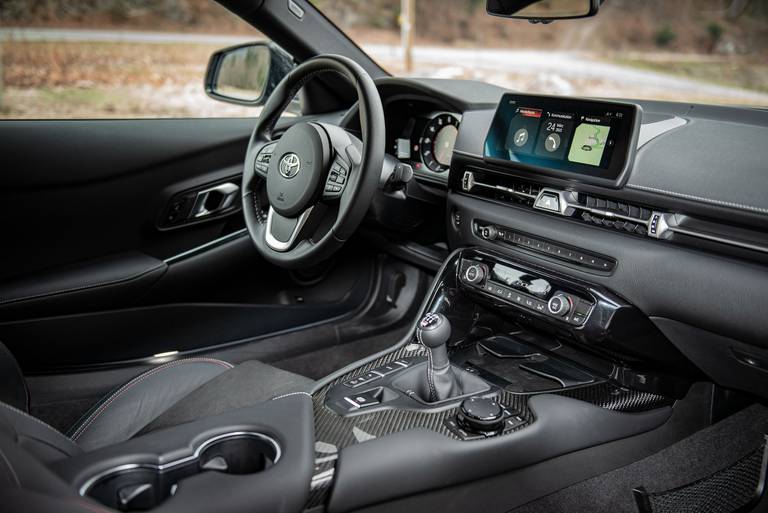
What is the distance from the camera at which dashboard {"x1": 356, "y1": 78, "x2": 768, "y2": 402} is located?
136cm

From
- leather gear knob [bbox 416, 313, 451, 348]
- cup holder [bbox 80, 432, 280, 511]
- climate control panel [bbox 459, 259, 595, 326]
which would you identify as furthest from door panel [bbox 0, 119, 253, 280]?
cup holder [bbox 80, 432, 280, 511]

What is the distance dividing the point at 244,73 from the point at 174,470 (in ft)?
5.92

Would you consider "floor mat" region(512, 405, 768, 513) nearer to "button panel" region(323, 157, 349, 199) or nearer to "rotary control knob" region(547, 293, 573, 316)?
"rotary control knob" region(547, 293, 573, 316)

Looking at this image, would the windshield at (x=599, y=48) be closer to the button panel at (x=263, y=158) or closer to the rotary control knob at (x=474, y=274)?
the rotary control knob at (x=474, y=274)

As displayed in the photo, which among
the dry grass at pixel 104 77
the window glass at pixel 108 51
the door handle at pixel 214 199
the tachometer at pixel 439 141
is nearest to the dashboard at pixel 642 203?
the tachometer at pixel 439 141

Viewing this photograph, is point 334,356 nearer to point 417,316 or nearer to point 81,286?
point 417,316

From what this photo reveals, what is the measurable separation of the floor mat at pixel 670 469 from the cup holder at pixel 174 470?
0.73 metres

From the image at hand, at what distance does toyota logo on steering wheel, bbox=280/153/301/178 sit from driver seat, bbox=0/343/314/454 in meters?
0.49

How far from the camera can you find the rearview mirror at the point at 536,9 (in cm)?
172

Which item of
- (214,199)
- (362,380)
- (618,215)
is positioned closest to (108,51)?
(214,199)

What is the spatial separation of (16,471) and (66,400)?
1420 millimetres

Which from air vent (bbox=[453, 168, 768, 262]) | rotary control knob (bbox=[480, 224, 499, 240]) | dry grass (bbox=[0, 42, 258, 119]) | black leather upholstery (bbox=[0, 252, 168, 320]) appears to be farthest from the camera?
dry grass (bbox=[0, 42, 258, 119])

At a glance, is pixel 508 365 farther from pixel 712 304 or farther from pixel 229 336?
pixel 229 336

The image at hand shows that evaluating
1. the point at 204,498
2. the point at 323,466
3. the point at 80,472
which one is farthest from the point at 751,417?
the point at 80,472
